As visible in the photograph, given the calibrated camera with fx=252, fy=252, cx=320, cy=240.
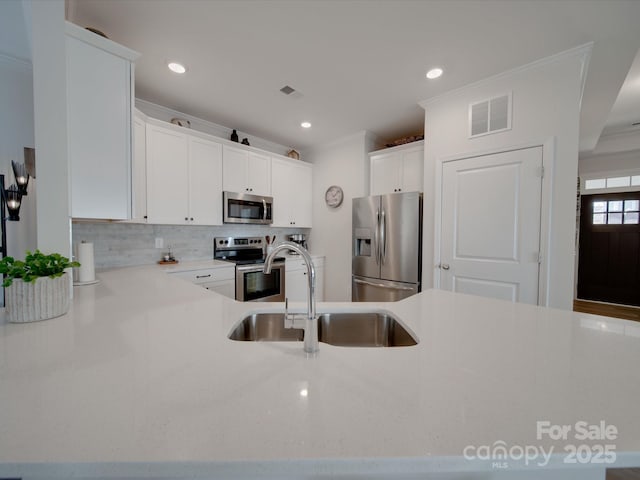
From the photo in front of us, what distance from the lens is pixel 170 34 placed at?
1734 millimetres

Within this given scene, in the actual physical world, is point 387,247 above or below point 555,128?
below

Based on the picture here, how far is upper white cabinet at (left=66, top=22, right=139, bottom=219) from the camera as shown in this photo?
1.36m

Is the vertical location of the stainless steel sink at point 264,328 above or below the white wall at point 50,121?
below

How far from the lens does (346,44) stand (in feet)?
5.95

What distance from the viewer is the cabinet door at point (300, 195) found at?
378 cm

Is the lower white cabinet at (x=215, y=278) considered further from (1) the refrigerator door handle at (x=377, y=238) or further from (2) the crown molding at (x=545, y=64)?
(2) the crown molding at (x=545, y=64)

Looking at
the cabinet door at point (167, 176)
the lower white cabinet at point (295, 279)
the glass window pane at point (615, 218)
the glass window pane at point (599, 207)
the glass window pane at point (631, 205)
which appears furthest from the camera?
the glass window pane at point (599, 207)

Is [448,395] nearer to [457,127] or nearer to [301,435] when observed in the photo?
[301,435]

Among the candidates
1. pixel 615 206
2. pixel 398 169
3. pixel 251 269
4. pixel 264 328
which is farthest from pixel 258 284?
pixel 615 206

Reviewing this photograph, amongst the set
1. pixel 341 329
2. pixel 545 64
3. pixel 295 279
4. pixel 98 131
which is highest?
pixel 545 64

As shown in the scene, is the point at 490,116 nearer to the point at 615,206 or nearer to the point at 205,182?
the point at 205,182

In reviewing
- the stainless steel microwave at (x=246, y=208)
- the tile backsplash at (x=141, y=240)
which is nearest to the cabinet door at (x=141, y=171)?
the tile backsplash at (x=141, y=240)

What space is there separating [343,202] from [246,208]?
1.36 meters

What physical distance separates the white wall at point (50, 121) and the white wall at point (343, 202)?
9.47ft
